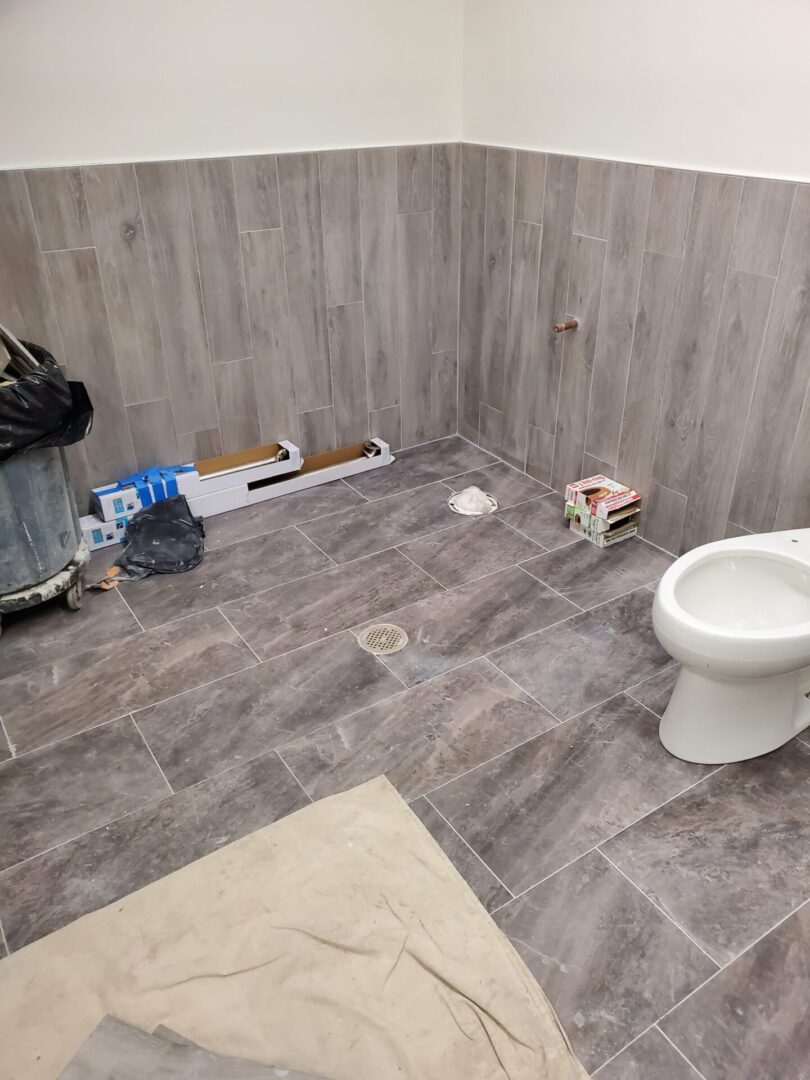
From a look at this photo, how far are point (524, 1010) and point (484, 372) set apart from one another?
2512 mm

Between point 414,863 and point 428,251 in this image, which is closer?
point 414,863

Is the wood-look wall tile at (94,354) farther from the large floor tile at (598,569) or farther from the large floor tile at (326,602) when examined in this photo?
the large floor tile at (598,569)

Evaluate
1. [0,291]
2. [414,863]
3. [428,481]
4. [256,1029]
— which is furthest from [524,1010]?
[0,291]

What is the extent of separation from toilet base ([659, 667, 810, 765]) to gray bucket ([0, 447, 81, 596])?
1.78 meters

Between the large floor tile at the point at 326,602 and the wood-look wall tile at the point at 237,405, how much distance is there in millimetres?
759

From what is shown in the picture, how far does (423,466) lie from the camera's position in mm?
3438

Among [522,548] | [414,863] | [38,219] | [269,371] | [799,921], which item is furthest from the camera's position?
[269,371]

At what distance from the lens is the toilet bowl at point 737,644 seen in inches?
68.7

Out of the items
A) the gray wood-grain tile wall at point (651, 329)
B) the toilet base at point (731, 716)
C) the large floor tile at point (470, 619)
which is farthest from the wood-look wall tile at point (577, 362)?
the toilet base at point (731, 716)

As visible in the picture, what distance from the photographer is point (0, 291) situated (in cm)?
248

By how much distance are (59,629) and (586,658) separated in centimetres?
159

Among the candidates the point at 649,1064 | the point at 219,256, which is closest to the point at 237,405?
the point at 219,256

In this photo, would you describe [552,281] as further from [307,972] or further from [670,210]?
[307,972]

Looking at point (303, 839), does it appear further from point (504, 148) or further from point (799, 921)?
point (504, 148)
